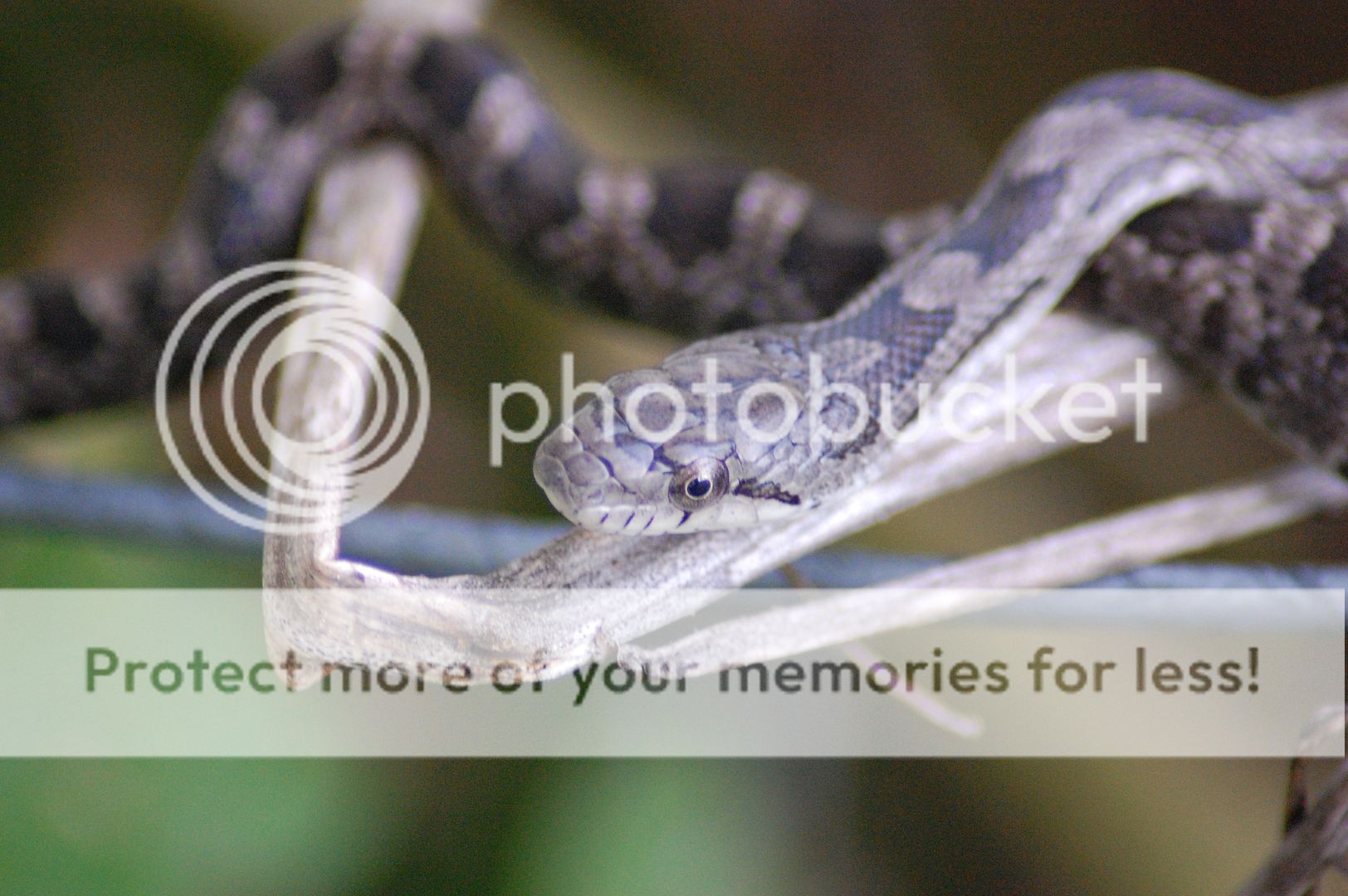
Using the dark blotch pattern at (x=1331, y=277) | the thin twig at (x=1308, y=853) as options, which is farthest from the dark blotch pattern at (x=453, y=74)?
the thin twig at (x=1308, y=853)

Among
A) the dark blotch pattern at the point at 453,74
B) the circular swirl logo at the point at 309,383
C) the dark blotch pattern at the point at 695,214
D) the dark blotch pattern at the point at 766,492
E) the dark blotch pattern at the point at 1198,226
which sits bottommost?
the dark blotch pattern at the point at 766,492

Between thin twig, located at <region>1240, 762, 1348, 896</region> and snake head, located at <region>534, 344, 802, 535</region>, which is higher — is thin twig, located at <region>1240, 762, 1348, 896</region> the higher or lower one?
the lower one

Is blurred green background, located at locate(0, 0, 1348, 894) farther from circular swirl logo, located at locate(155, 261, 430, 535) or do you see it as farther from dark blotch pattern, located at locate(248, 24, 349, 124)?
dark blotch pattern, located at locate(248, 24, 349, 124)

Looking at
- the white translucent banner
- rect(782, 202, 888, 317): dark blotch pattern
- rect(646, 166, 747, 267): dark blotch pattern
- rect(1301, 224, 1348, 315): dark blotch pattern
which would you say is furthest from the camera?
rect(646, 166, 747, 267): dark blotch pattern

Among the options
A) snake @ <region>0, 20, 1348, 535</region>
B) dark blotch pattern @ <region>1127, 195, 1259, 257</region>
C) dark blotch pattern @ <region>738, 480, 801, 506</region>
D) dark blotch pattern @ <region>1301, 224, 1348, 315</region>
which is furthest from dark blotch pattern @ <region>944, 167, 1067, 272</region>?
dark blotch pattern @ <region>738, 480, 801, 506</region>

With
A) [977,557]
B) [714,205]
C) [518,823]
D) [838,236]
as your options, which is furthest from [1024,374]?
[518,823]

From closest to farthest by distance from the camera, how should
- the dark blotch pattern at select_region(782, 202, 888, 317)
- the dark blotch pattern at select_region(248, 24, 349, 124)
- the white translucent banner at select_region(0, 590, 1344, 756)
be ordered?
the white translucent banner at select_region(0, 590, 1344, 756) → the dark blotch pattern at select_region(782, 202, 888, 317) → the dark blotch pattern at select_region(248, 24, 349, 124)

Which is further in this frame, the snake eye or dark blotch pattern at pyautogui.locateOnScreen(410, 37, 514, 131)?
dark blotch pattern at pyautogui.locateOnScreen(410, 37, 514, 131)

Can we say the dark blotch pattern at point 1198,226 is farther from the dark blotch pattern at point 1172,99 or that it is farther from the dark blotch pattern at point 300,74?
the dark blotch pattern at point 300,74
